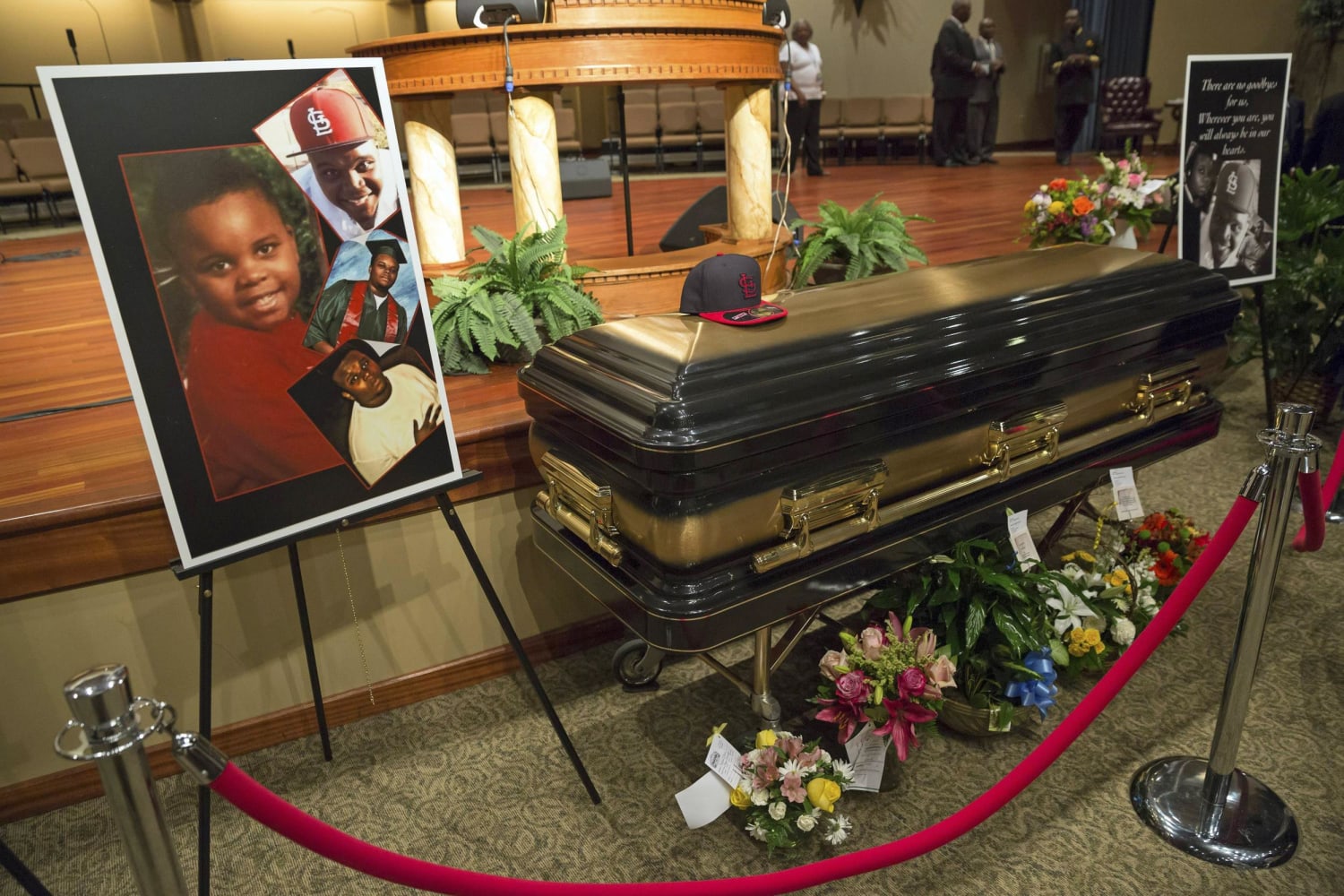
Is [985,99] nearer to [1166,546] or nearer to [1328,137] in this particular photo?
[1328,137]

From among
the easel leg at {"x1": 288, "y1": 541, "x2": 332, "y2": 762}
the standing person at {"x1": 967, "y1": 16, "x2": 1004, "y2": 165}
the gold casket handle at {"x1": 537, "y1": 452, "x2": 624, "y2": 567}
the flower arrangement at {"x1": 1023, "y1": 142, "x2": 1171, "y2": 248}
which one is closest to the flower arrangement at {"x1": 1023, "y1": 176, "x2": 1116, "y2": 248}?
the flower arrangement at {"x1": 1023, "y1": 142, "x2": 1171, "y2": 248}

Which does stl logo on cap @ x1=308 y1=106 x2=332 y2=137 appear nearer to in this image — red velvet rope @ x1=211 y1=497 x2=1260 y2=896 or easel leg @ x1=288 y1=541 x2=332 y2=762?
easel leg @ x1=288 y1=541 x2=332 y2=762

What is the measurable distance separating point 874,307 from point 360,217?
1085mm

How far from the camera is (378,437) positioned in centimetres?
157

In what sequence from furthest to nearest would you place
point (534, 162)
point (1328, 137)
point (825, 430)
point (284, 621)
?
point (1328, 137)
point (534, 162)
point (284, 621)
point (825, 430)

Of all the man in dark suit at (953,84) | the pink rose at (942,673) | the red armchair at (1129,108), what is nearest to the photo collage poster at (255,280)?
the pink rose at (942,673)

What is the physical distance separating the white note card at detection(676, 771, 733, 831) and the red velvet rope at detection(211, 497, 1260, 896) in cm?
48

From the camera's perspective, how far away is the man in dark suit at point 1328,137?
4.17 meters

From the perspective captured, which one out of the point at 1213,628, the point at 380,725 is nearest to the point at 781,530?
the point at 380,725

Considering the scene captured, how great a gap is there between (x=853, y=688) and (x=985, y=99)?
10.0 meters

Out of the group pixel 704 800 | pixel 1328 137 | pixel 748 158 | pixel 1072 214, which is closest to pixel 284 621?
pixel 704 800

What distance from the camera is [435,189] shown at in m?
3.26

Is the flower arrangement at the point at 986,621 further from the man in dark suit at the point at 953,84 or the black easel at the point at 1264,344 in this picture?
the man in dark suit at the point at 953,84

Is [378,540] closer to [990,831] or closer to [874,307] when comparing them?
[874,307]
